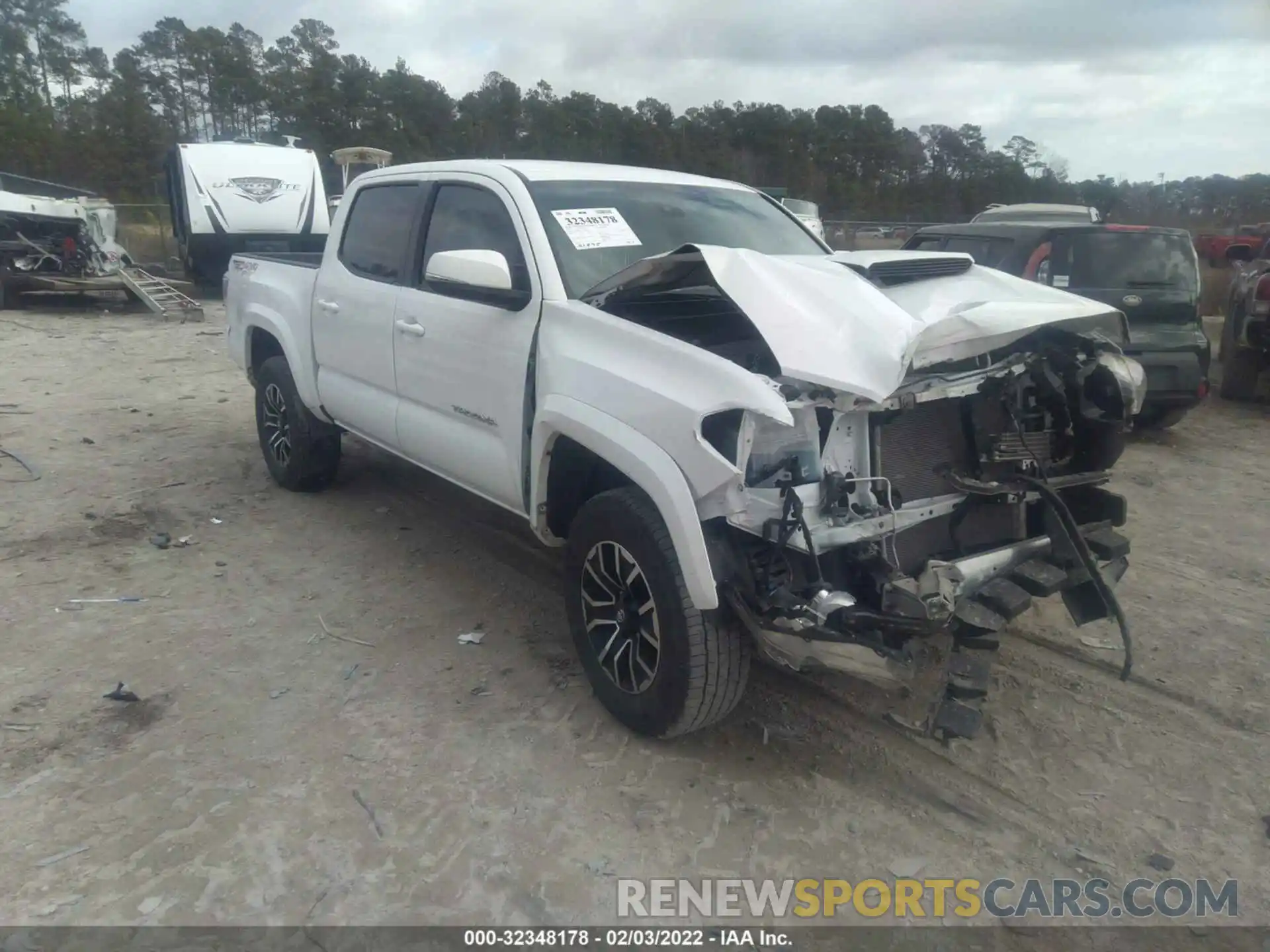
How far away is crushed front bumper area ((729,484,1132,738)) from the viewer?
9.34ft

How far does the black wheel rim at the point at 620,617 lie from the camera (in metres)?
3.33

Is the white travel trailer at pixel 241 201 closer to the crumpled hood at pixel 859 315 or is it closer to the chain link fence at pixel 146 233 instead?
the chain link fence at pixel 146 233

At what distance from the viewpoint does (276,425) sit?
246 inches

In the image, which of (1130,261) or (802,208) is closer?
(1130,261)

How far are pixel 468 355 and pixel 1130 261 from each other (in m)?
5.99

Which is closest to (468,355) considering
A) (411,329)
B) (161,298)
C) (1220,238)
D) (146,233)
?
(411,329)

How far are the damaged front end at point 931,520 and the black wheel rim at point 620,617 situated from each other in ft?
1.47

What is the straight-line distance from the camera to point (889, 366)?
277cm

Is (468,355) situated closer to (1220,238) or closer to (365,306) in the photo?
(365,306)

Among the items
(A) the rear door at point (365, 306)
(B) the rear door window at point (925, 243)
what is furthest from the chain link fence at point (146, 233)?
(A) the rear door at point (365, 306)

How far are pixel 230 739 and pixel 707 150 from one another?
111ft

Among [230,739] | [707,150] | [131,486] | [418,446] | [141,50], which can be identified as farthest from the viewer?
[141,50]

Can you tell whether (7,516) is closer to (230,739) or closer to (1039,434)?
(230,739)

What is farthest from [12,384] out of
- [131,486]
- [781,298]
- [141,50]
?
[141,50]
